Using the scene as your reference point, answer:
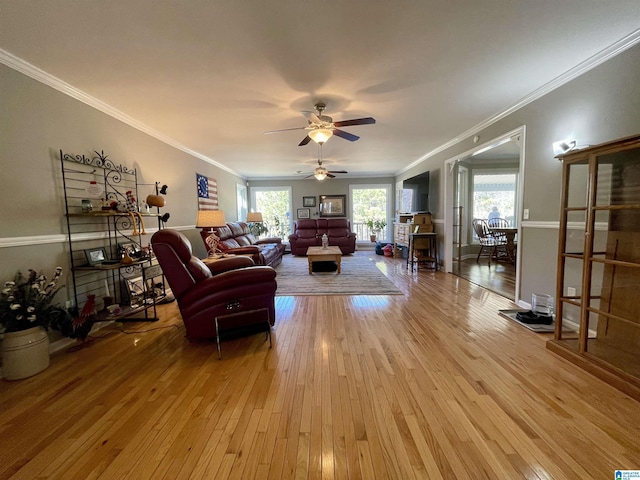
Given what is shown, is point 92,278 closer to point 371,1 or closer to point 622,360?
point 371,1

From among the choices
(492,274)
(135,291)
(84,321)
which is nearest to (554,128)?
(492,274)

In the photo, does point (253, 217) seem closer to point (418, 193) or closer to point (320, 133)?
point (418, 193)

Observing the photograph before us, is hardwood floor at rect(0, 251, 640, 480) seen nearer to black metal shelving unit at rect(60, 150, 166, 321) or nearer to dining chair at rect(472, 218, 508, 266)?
black metal shelving unit at rect(60, 150, 166, 321)

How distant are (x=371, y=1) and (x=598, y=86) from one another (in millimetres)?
2210

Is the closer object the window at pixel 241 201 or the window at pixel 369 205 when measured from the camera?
the window at pixel 241 201

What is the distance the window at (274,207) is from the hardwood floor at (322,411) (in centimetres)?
637

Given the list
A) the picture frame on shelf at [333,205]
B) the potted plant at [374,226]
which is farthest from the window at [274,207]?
the potted plant at [374,226]

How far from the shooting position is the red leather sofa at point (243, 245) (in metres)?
4.66

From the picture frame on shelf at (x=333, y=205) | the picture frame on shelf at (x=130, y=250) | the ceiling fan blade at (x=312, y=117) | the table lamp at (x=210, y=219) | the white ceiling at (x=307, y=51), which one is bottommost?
the picture frame on shelf at (x=130, y=250)

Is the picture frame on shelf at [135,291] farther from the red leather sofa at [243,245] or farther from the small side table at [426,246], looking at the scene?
the small side table at [426,246]

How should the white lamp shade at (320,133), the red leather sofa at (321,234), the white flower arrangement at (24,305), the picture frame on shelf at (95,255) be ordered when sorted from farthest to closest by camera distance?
the red leather sofa at (321,234)
the white lamp shade at (320,133)
the picture frame on shelf at (95,255)
the white flower arrangement at (24,305)

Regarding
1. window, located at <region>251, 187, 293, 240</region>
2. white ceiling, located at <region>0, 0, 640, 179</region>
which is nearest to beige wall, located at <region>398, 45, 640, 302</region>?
white ceiling, located at <region>0, 0, 640, 179</region>

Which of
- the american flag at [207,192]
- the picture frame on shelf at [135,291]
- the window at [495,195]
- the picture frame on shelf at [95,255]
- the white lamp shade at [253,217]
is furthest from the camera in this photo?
the white lamp shade at [253,217]

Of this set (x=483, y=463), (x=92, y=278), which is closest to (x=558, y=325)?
(x=483, y=463)
